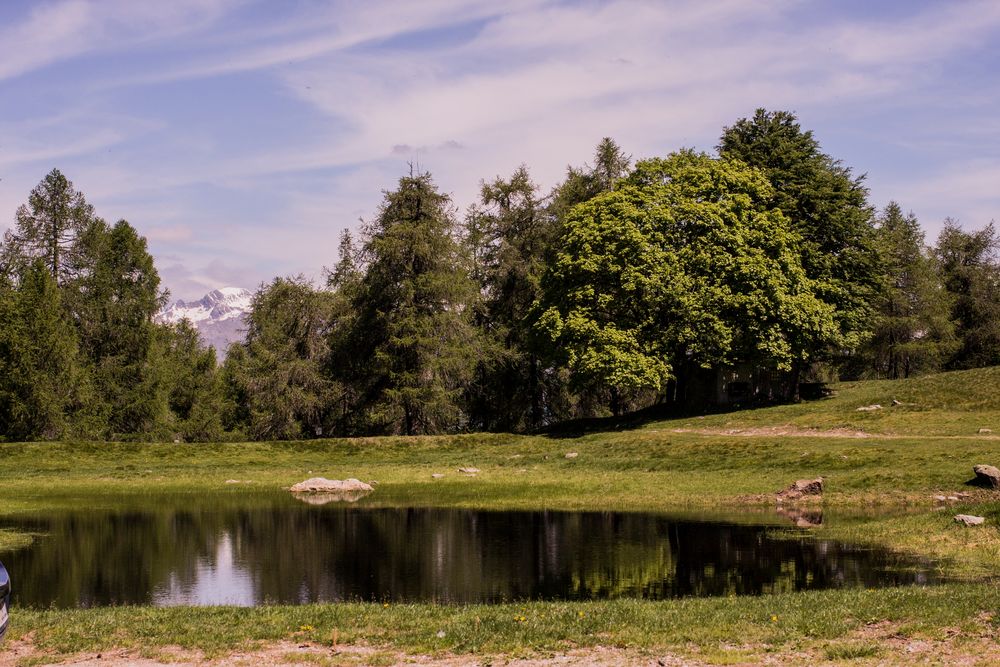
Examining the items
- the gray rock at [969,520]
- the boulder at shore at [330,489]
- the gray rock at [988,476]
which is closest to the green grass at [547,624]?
the gray rock at [969,520]

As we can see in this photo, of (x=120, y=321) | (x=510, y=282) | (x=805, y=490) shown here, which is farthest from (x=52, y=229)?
(x=805, y=490)

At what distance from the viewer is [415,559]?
29391 mm

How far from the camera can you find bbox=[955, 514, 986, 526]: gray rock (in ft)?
92.5

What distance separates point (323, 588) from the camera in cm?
2531

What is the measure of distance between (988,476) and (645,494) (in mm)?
12888

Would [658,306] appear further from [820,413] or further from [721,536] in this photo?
[721,536]

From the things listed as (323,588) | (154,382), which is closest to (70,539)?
(323,588)

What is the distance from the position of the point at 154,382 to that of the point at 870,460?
55.4 metres

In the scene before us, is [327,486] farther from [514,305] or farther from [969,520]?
[514,305]

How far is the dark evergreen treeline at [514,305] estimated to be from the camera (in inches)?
2413

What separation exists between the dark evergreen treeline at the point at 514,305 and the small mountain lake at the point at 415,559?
25.0 metres

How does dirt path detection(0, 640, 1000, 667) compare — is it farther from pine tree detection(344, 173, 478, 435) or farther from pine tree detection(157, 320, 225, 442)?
pine tree detection(157, 320, 225, 442)

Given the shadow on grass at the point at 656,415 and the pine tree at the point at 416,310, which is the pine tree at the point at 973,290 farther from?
the pine tree at the point at 416,310

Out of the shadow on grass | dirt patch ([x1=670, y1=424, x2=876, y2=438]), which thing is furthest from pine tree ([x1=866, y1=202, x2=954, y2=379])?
dirt patch ([x1=670, y1=424, x2=876, y2=438])
